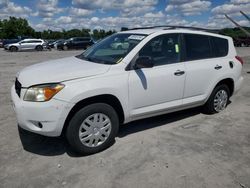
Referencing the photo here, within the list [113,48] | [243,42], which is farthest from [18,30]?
[113,48]

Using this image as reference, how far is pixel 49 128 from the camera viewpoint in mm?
3406

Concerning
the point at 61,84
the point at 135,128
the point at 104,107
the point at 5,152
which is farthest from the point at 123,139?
the point at 5,152

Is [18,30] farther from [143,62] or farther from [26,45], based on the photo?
[143,62]

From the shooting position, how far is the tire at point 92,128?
3521mm

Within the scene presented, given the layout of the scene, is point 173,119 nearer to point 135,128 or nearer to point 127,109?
point 135,128

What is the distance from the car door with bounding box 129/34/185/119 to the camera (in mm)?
3979

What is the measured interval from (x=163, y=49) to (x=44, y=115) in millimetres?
2212

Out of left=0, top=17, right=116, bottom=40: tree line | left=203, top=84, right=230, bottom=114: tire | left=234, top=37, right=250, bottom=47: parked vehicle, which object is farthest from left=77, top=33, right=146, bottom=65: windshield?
left=0, top=17, right=116, bottom=40: tree line

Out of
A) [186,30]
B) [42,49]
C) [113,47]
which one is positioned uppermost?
[186,30]

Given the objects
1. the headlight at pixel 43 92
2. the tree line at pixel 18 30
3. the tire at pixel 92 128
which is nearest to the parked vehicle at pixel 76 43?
the tire at pixel 92 128

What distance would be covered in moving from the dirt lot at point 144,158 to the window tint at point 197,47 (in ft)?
4.19

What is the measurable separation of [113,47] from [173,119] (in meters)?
1.90

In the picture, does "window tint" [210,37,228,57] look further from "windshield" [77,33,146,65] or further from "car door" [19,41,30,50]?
"car door" [19,41,30,50]

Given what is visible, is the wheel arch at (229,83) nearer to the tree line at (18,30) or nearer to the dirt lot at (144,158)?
the dirt lot at (144,158)
